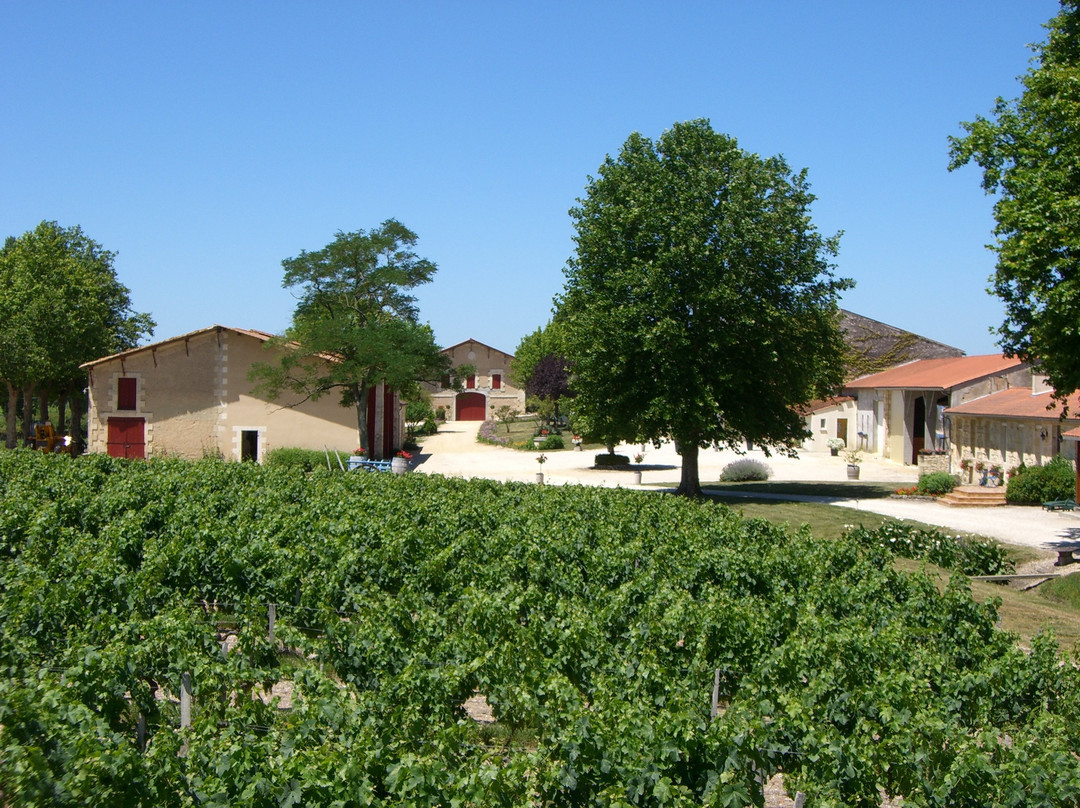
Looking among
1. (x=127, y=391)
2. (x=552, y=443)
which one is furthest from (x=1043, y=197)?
(x=552, y=443)

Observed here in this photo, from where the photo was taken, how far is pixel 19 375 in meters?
36.8

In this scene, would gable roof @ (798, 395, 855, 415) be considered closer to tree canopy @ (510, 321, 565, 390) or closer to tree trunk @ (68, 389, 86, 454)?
tree canopy @ (510, 321, 565, 390)

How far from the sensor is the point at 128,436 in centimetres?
3316

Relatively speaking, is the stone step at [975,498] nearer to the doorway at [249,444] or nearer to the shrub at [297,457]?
the shrub at [297,457]

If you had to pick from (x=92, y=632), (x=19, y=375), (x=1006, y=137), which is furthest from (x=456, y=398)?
(x=92, y=632)

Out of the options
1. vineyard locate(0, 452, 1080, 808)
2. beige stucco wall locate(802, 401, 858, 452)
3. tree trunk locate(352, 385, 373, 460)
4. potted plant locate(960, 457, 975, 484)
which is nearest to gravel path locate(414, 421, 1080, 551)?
beige stucco wall locate(802, 401, 858, 452)

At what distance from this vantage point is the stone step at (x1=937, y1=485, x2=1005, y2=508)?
87.8 ft

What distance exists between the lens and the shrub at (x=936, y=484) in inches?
1137

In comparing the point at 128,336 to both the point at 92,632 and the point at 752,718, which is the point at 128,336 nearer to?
the point at 92,632

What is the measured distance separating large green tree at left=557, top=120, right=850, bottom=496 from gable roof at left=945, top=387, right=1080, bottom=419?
21.0ft

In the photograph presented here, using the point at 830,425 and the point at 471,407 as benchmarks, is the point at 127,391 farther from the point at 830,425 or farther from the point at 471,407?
the point at 471,407

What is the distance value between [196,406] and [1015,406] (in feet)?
90.9

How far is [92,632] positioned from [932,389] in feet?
111

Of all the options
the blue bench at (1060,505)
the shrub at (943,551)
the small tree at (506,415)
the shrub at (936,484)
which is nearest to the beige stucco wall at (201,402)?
the shrub at (936,484)
